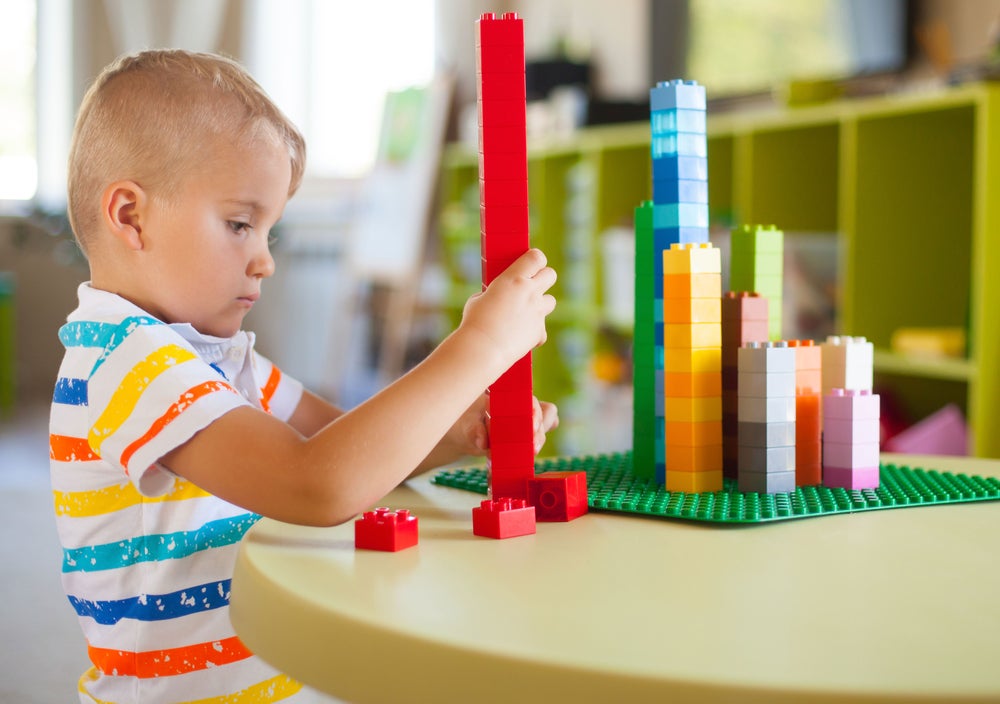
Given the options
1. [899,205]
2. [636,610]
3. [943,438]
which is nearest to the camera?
[636,610]

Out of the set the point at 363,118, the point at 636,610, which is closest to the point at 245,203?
the point at 636,610

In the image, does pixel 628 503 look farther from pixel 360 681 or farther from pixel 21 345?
pixel 21 345

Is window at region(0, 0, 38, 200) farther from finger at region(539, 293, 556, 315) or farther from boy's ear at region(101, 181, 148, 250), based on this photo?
finger at region(539, 293, 556, 315)

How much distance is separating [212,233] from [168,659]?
1.10ft

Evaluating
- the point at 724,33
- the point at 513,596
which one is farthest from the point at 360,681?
the point at 724,33

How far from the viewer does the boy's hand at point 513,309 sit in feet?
2.36

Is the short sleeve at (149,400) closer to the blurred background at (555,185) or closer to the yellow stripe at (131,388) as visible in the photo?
the yellow stripe at (131,388)

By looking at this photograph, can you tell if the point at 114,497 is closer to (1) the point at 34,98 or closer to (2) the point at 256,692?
(2) the point at 256,692

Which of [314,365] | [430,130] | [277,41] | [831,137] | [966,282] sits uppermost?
[277,41]

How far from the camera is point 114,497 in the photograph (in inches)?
32.7

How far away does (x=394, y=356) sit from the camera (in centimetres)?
459

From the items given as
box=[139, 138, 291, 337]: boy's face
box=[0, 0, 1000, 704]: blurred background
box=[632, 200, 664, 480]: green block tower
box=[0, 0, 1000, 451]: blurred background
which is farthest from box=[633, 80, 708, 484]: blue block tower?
box=[0, 0, 1000, 451]: blurred background

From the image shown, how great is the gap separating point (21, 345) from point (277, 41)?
83.1 inches

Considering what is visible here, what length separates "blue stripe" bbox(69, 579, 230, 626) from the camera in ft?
2.68
